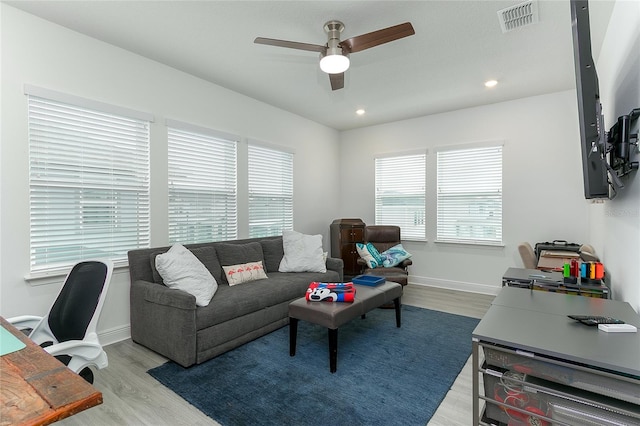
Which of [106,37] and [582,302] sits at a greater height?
[106,37]

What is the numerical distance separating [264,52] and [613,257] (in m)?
3.64

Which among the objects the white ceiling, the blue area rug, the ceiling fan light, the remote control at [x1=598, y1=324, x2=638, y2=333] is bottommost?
the blue area rug

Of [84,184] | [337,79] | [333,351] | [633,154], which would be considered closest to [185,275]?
[84,184]

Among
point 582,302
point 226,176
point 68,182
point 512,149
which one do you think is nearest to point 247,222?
point 226,176

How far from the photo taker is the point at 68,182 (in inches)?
110

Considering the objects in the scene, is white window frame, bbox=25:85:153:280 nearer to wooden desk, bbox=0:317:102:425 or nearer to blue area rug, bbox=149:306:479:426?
blue area rug, bbox=149:306:479:426

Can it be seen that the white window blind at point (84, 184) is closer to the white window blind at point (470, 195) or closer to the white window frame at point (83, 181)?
the white window frame at point (83, 181)

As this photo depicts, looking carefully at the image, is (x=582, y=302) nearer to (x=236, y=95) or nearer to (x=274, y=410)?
(x=274, y=410)

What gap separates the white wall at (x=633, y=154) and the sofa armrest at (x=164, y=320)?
2993mm

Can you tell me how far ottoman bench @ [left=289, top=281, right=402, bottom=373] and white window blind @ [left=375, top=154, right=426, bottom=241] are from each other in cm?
251

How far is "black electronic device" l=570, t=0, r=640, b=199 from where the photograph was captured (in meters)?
1.69

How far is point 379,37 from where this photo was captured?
2.37 metres

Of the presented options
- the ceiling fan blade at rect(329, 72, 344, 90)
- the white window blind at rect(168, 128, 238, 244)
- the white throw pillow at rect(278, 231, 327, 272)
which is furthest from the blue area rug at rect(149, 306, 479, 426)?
the ceiling fan blade at rect(329, 72, 344, 90)

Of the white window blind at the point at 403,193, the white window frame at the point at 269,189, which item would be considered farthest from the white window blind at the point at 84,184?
the white window blind at the point at 403,193
